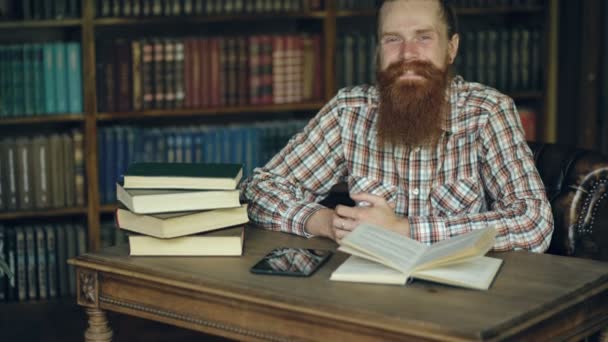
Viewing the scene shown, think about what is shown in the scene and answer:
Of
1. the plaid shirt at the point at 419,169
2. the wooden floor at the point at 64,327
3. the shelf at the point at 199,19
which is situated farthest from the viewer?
the shelf at the point at 199,19

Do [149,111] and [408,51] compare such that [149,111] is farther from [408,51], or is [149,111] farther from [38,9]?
[408,51]

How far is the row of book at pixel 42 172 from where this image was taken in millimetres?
3895

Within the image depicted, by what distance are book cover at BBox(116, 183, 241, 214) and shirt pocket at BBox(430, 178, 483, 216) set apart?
2.18ft

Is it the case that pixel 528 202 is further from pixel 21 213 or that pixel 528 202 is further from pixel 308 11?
pixel 21 213

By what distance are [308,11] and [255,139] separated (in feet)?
1.85

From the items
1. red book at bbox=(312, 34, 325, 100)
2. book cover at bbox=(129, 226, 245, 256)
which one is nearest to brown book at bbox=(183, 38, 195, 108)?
red book at bbox=(312, 34, 325, 100)

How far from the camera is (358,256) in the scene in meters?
2.00

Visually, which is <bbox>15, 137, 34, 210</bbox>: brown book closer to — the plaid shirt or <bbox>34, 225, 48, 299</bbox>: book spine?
<bbox>34, 225, 48, 299</bbox>: book spine

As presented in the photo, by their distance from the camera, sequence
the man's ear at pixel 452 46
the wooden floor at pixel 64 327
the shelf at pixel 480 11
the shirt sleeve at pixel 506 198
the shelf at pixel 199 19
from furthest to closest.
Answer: the shelf at pixel 480 11 → the shelf at pixel 199 19 → the wooden floor at pixel 64 327 → the man's ear at pixel 452 46 → the shirt sleeve at pixel 506 198

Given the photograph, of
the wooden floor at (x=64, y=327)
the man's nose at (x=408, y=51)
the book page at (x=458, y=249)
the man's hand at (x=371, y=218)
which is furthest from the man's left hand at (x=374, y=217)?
the wooden floor at (x=64, y=327)

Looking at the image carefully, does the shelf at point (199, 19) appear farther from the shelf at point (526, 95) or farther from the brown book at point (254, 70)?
the shelf at point (526, 95)

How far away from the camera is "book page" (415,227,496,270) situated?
6.09 ft

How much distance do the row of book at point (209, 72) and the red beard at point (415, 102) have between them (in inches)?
61.2

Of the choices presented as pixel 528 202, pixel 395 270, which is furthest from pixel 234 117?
pixel 395 270
